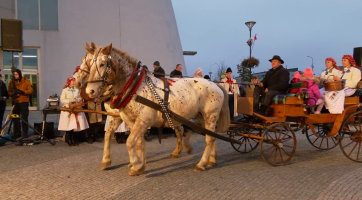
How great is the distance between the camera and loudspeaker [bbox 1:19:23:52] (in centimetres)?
767

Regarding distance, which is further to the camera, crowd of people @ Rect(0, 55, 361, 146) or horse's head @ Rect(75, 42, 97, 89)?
crowd of people @ Rect(0, 55, 361, 146)

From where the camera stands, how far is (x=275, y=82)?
612 centimetres

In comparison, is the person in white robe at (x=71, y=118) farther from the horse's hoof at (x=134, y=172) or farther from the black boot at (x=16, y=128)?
the horse's hoof at (x=134, y=172)

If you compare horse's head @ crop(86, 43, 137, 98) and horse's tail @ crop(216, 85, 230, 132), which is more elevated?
horse's head @ crop(86, 43, 137, 98)

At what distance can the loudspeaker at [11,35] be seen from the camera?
302 inches

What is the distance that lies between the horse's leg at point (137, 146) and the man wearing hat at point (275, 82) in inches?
107

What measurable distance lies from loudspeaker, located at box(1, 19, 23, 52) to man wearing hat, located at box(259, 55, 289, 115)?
6439mm

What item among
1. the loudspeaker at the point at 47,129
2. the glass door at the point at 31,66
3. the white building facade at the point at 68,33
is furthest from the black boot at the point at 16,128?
the glass door at the point at 31,66

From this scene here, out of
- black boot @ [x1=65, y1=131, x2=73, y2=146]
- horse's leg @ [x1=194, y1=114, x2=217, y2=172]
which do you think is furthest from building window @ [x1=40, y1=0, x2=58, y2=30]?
horse's leg @ [x1=194, y1=114, x2=217, y2=172]

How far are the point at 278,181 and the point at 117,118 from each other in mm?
2993

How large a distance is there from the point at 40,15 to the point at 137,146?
15.2 meters

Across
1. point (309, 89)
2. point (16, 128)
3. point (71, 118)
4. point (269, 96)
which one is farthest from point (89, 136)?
point (309, 89)

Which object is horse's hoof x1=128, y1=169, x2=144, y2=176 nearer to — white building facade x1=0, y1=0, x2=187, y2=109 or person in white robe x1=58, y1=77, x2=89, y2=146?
person in white robe x1=58, y1=77, x2=89, y2=146

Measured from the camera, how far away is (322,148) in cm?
756
